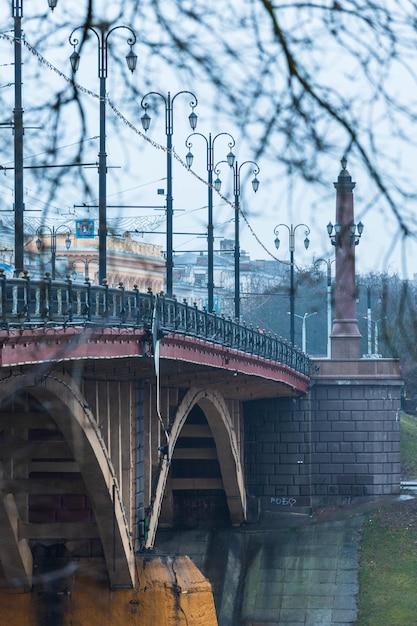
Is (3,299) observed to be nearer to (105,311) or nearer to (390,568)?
(105,311)

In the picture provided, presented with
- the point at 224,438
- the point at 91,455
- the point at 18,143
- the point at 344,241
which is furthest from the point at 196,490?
the point at 344,241

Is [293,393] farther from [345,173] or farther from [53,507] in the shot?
[345,173]

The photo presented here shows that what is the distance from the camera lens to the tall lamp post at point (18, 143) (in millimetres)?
8672

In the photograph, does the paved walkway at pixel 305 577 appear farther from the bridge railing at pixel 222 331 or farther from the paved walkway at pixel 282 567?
the bridge railing at pixel 222 331

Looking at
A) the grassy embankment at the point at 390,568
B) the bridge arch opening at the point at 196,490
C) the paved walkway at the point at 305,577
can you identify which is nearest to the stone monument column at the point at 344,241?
the grassy embankment at the point at 390,568

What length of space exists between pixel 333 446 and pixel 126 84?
→ 149ft

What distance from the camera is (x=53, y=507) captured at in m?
33.0

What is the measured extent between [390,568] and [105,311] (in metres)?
23.8

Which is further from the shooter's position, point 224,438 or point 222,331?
point 224,438

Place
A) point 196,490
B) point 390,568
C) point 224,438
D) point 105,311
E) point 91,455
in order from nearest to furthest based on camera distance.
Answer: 1. point 105,311
2. point 91,455
3. point 390,568
4. point 224,438
5. point 196,490

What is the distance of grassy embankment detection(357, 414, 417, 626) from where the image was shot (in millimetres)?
40562

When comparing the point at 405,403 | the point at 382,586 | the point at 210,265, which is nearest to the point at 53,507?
the point at 210,265

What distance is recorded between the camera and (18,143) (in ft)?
26.5

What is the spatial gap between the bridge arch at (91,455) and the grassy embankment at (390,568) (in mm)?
10299
